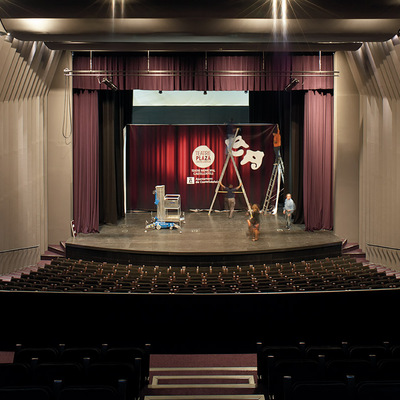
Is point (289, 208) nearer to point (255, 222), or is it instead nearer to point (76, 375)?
point (255, 222)

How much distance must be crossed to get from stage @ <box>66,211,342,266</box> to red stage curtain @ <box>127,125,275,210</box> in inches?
123

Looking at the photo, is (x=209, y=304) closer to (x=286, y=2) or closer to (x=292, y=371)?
(x=292, y=371)

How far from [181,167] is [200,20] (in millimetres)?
9750

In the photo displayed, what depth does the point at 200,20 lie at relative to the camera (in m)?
11.5

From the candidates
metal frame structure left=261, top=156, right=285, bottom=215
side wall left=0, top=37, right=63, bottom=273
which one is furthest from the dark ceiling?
metal frame structure left=261, top=156, right=285, bottom=215

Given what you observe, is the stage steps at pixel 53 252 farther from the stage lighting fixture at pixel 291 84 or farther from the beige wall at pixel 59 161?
the stage lighting fixture at pixel 291 84

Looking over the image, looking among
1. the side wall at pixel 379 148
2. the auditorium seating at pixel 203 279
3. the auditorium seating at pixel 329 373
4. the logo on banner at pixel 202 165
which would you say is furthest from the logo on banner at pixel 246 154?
the auditorium seating at pixel 329 373

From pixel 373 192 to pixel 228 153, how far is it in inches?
254

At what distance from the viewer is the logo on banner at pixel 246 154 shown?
20.5 m

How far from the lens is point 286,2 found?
11.1 metres

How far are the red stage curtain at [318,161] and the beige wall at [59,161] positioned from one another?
7013 mm

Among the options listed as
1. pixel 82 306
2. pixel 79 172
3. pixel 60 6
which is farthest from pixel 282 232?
pixel 82 306

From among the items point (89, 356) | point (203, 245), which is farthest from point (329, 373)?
point (203, 245)

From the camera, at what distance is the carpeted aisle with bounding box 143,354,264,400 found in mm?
5457
